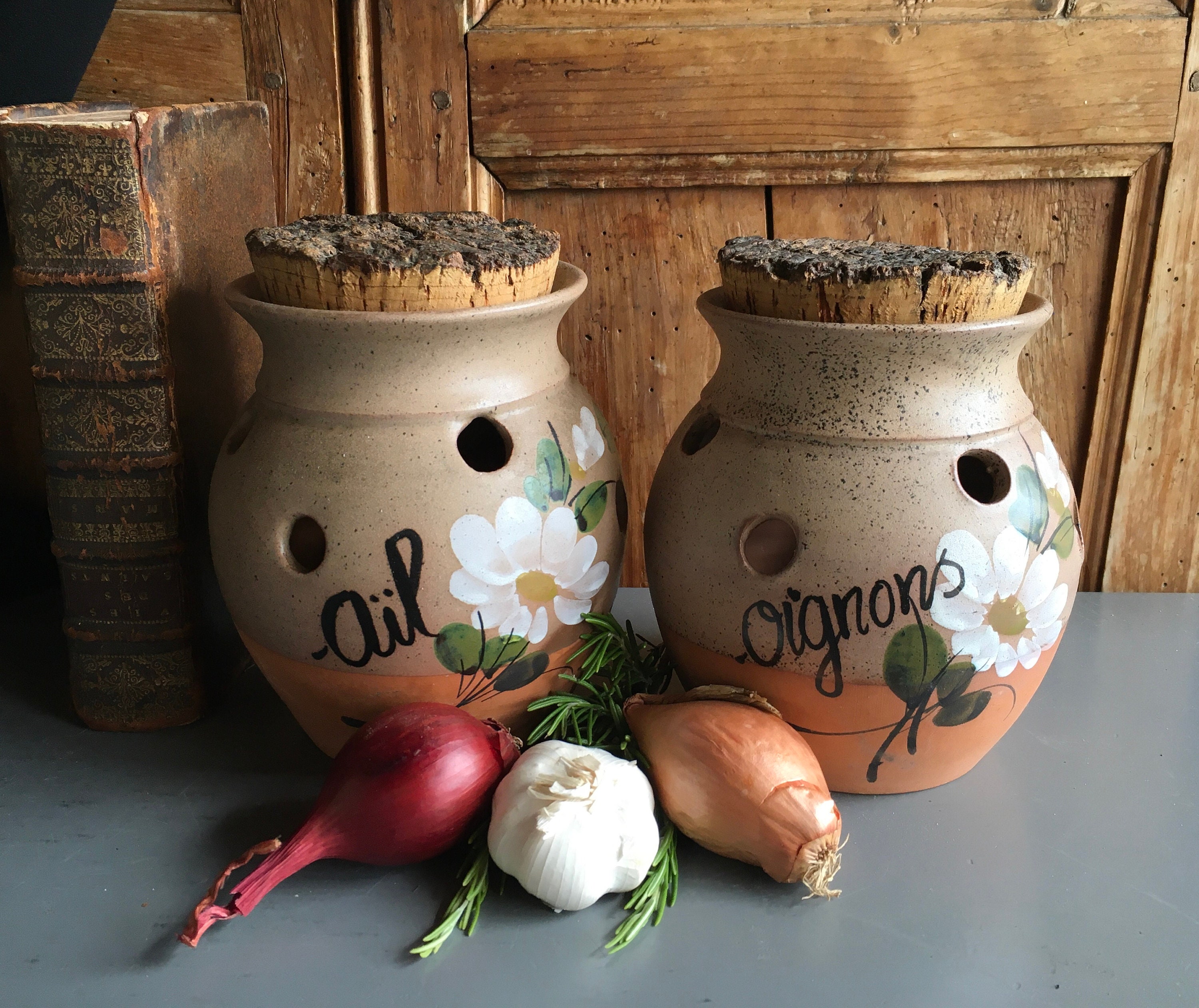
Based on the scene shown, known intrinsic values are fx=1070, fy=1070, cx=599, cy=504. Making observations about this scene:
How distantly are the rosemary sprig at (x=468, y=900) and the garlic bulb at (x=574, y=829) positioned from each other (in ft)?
0.06

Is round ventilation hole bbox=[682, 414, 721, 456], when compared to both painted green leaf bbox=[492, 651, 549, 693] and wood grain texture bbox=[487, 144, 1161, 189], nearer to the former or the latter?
painted green leaf bbox=[492, 651, 549, 693]

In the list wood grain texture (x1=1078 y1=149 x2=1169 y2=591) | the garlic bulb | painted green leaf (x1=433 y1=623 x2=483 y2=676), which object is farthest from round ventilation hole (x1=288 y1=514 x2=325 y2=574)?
wood grain texture (x1=1078 y1=149 x2=1169 y2=591)

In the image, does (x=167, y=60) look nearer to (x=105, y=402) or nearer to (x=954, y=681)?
(x=105, y=402)

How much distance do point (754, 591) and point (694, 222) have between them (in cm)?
48

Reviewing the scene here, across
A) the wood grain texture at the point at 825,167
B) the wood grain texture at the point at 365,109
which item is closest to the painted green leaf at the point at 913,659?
the wood grain texture at the point at 825,167

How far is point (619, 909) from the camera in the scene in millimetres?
724

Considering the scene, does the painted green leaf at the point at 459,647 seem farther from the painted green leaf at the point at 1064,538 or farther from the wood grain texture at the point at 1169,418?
the wood grain texture at the point at 1169,418

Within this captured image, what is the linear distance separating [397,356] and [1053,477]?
1.56 ft

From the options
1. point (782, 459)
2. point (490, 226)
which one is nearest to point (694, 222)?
point (490, 226)

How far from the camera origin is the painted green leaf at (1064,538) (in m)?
0.76

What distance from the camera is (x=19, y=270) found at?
31.9 inches

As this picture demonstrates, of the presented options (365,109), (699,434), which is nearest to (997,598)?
(699,434)

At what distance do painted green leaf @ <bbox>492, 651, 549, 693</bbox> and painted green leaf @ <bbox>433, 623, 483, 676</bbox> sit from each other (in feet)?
0.09

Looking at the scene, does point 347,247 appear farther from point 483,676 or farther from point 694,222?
point 694,222
